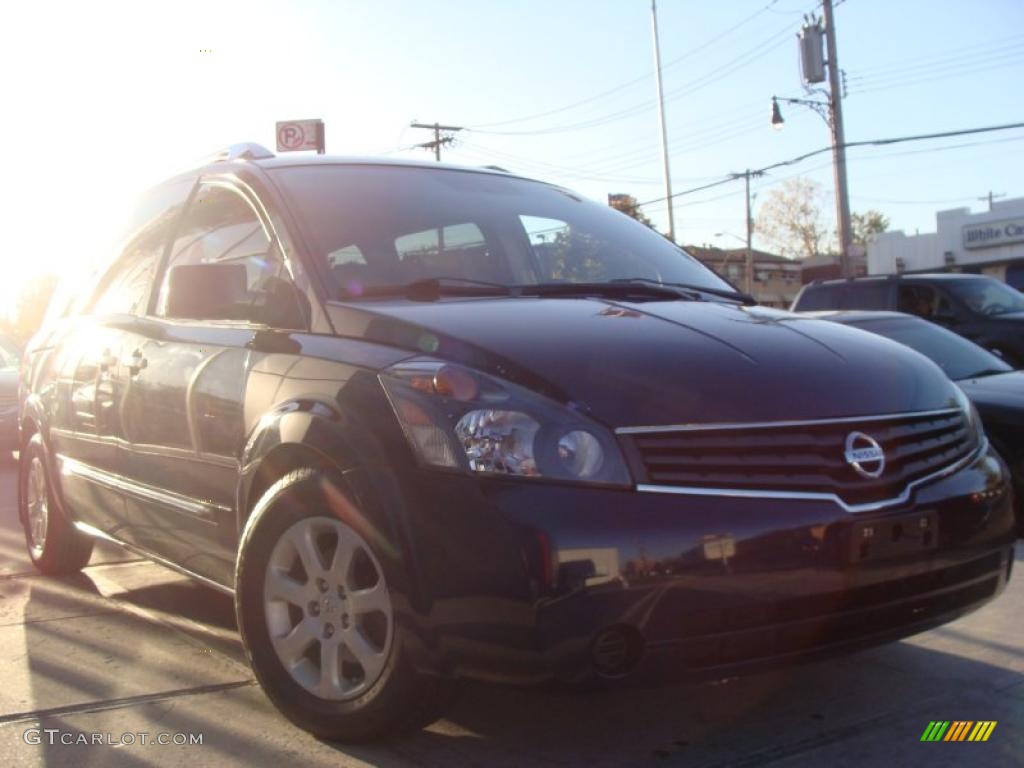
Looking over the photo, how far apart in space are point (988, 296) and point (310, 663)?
10976mm

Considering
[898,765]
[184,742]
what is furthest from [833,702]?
[184,742]

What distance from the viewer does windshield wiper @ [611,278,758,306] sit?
404 cm

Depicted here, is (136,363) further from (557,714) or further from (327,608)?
(557,714)

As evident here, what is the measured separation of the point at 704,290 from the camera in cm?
418

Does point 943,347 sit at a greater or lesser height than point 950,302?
lesser

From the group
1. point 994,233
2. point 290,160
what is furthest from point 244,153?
point 994,233

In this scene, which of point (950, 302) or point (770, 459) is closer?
point (770, 459)

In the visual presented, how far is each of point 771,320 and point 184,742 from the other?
2157 millimetres

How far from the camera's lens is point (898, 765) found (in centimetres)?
286

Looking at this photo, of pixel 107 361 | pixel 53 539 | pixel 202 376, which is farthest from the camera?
pixel 53 539

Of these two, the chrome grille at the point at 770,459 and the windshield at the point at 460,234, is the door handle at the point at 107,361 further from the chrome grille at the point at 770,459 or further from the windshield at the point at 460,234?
the chrome grille at the point at 770,459

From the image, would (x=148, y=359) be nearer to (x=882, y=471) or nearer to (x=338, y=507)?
(x=338, y=507)

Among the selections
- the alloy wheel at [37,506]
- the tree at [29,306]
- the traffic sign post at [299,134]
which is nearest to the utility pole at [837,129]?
the traffic sign post at [299,134]

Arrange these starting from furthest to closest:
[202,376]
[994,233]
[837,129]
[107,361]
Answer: [994,233] < [837,129] < [107,361] < [202,376]
